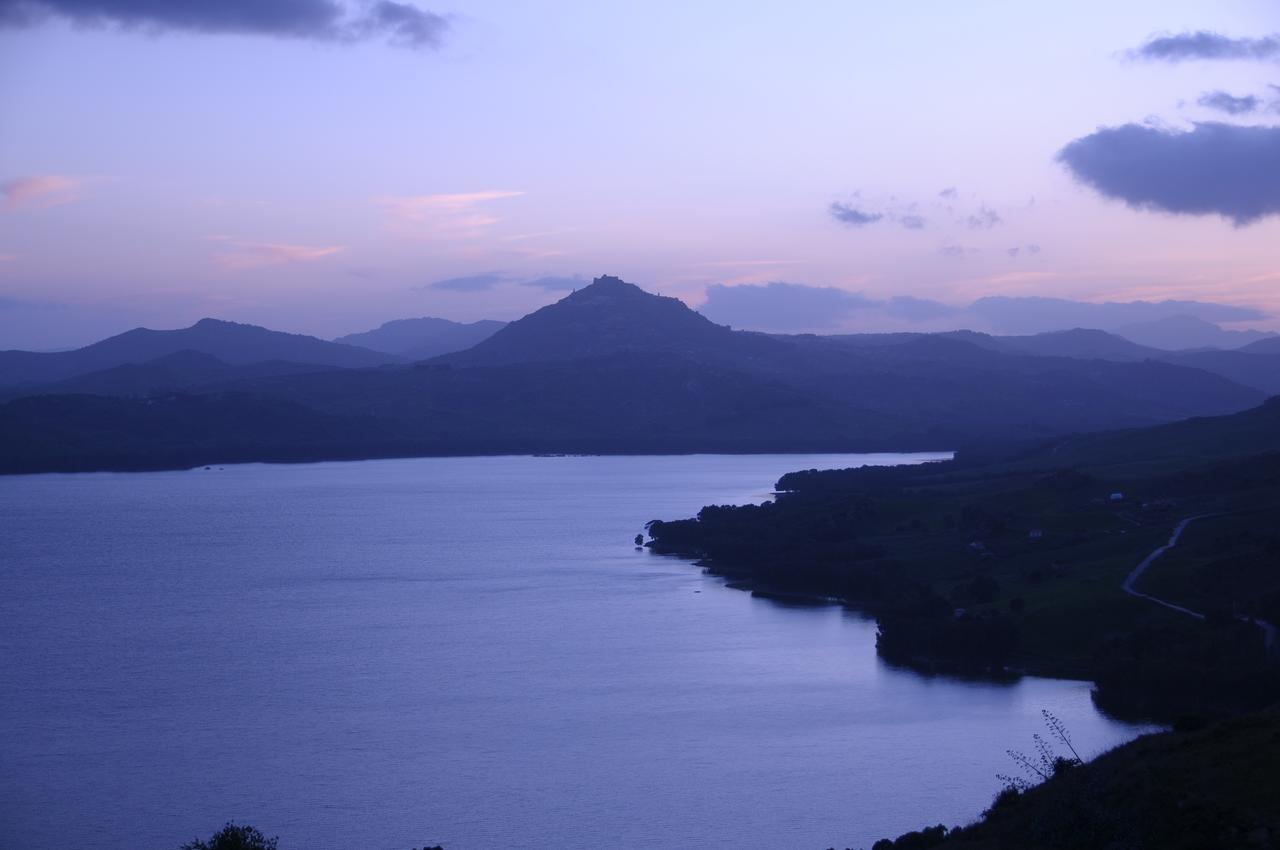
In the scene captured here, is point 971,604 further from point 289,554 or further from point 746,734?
point 289,554

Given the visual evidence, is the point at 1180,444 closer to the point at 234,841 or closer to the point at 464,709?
the point at 464,709

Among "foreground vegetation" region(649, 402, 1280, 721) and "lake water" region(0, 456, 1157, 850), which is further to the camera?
"foreground vegetation" region(649, 402, 1280, 721)

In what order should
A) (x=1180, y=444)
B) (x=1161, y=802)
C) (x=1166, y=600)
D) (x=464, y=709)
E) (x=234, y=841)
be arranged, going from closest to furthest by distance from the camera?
(x=1161, y=802) → (x=234, y=841) → (x=464, y=709) → (x=1166, y=600) → (x=1180, y=444)

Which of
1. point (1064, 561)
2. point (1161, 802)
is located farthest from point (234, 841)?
point (1064, 561)

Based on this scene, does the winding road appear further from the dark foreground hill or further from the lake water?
the dark foreground hill

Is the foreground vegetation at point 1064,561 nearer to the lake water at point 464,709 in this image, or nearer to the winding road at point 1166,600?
the winding road at point 1166,600

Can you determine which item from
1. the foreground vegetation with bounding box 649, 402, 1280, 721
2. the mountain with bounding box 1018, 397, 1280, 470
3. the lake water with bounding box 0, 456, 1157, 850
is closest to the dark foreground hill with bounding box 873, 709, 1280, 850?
the lake water with bounding box 0, 456, 1157, 850
